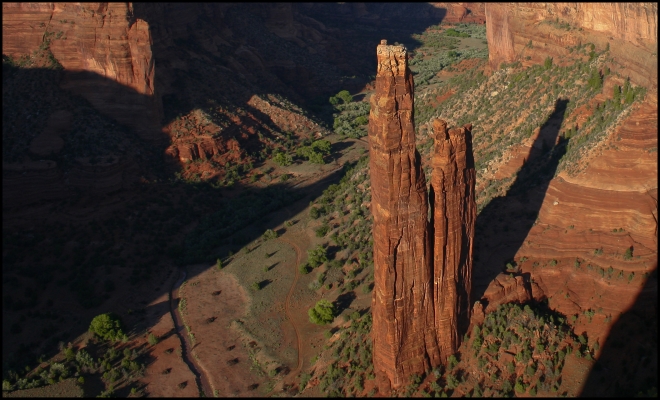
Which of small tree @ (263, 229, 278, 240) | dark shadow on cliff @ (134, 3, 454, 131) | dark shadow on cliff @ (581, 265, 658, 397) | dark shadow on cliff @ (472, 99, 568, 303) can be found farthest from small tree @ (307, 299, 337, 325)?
dark shadow on cliff @ (134, 3, 454, 131)

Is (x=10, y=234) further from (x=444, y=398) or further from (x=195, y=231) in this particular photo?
(x=444, y=398)

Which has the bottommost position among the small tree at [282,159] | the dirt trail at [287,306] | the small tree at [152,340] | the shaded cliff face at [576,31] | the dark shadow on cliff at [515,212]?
the small tree at [152,340]

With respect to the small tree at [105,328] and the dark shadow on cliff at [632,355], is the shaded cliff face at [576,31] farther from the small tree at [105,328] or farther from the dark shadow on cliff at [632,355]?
the small tree at [105,328]

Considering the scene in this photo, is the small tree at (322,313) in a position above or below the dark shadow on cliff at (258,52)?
below

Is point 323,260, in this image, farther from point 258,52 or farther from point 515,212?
point 258,52

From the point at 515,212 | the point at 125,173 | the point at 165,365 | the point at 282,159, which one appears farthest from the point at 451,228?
the point at 282,159

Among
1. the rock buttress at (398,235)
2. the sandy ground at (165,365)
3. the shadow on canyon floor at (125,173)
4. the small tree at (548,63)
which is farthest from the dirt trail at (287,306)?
the small tree at (548,63)

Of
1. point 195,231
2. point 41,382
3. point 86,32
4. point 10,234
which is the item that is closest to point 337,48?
point 86,32
